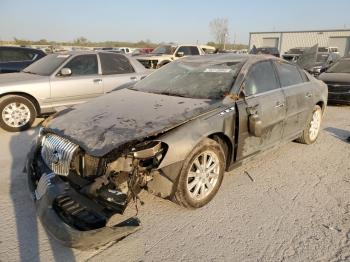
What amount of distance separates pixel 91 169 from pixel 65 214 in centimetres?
46

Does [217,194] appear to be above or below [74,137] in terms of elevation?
below

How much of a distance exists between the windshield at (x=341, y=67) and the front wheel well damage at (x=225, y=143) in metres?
8.17

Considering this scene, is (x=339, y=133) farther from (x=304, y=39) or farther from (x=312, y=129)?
(x=304, y=39)

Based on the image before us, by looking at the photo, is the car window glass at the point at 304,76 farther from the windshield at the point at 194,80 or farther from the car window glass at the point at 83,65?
the car window glass at the point at 83,65

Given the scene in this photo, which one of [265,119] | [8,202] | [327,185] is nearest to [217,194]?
[265,119]

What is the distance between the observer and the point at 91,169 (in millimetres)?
2932

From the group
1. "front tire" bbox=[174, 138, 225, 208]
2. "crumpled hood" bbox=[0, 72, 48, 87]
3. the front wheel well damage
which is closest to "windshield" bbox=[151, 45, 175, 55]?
"crumpled hood" bbox=[0, 72, 48, 87]

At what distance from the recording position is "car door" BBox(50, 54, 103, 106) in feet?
21.8

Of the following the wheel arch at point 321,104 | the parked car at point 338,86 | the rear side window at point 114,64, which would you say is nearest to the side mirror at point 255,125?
the wheel arch at point 321,104

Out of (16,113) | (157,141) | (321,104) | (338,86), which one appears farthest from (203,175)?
(338,86)

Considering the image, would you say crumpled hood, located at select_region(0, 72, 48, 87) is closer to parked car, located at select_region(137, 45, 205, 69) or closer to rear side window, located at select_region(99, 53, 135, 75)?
rear side window, located at select_region(99, 53, 135, 75)

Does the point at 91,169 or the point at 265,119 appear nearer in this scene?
the point at 91,169

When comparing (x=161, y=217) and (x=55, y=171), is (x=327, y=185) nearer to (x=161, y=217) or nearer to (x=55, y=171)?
(x=161, y=217)

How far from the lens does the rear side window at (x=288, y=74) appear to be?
473 cm
